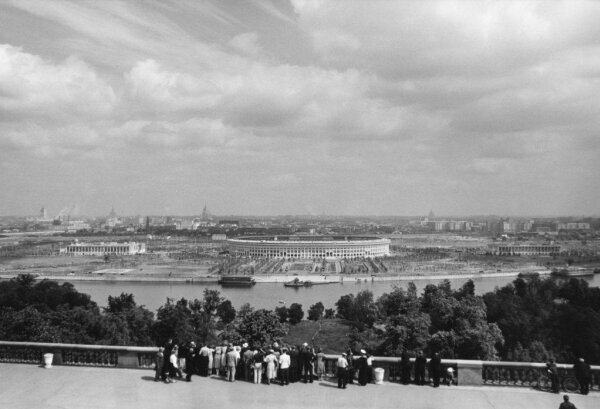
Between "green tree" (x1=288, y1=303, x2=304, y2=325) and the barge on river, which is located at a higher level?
"green tree" (x1=288, y1=303, x2=304, y2=325)

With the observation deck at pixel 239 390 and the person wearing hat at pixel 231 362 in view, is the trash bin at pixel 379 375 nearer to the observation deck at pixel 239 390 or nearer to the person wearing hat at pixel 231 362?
the observation deck at pixel 239 390

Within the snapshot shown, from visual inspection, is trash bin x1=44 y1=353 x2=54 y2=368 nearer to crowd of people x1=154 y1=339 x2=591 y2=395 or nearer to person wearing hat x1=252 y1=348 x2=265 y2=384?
crowd of people x1=154 y1=339 x2=591 y2=395

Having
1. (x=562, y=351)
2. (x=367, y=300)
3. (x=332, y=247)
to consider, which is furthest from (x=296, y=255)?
(x=562, y=351)

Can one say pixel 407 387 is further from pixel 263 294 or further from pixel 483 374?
pixel 263 294

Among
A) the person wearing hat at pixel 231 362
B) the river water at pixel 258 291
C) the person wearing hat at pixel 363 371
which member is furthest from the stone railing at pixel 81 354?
the river water at pixel 258 291

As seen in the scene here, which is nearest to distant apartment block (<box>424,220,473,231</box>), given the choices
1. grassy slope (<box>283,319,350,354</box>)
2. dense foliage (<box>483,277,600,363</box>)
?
grassy slope (<box>283,319,350,354</box>)

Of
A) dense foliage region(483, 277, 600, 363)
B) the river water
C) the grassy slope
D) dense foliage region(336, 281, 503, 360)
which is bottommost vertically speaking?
the river water
